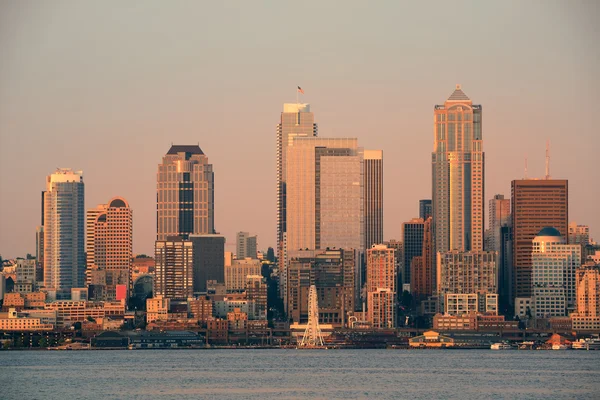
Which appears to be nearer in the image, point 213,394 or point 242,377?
point 213,394

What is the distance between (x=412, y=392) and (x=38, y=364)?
53.4 metres

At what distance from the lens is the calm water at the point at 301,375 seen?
116m

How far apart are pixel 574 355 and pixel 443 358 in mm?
16759

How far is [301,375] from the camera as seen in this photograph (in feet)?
445

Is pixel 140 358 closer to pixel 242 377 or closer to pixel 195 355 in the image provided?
pixel 195 355

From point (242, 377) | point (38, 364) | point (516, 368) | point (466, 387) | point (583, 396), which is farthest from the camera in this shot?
point (38, 364)

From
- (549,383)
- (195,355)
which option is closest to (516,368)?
(549,383)

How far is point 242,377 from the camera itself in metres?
134

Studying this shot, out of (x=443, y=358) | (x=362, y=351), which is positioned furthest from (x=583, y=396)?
(x=362, y=351)

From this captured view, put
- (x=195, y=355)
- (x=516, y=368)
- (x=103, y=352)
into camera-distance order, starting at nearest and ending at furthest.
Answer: (x=516, y=368) < (x=195, y=355) < (x=103, y=352)

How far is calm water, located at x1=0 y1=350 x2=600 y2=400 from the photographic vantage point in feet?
381

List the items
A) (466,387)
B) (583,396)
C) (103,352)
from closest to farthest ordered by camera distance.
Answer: (583,396)
(466,387)
(103,352)

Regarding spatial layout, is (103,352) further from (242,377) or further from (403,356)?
(242,377)

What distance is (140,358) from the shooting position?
17438cm
